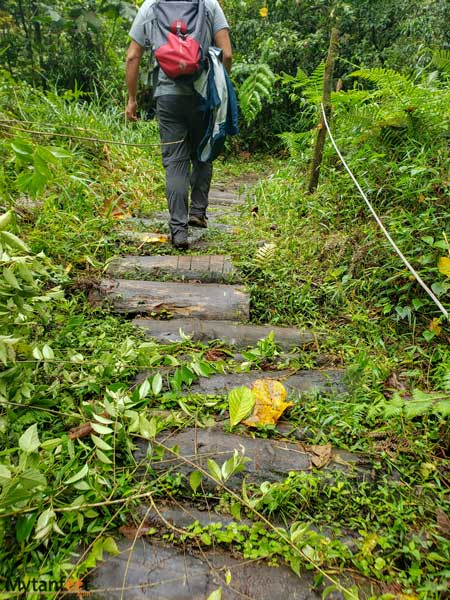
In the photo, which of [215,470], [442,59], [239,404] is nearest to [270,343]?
[239,404]

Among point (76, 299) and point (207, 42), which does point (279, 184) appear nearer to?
point (207, 42)

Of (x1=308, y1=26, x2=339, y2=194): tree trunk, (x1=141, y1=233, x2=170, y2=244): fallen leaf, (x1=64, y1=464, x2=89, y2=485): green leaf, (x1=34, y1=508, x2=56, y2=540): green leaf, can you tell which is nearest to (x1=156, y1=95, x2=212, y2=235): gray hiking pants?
(x1=141, y1=233, x2=170, y2=244): fallen leaf

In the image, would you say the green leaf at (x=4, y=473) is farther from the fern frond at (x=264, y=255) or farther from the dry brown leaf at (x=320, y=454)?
the fern frond at (x=264, y=255)

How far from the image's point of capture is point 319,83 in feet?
14.7

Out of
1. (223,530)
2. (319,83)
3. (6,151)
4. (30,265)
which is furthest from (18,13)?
(223,530)

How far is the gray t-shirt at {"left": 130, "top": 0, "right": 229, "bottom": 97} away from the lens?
2.96m

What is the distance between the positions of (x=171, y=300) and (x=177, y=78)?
1.59m

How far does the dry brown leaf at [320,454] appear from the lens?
155 cm

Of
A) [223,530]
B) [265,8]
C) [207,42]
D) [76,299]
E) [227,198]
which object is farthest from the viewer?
[265,8]

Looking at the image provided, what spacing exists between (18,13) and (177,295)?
6.89 m

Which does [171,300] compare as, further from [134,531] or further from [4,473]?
[4,473]

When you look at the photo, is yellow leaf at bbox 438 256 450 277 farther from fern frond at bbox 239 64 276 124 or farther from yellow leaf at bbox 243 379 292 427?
fern frond at bbox 239 64 276 124

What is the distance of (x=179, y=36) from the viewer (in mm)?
2820

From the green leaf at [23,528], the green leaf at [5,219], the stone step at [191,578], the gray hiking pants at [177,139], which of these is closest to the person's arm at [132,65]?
the gray hiking pants at [177,139]
